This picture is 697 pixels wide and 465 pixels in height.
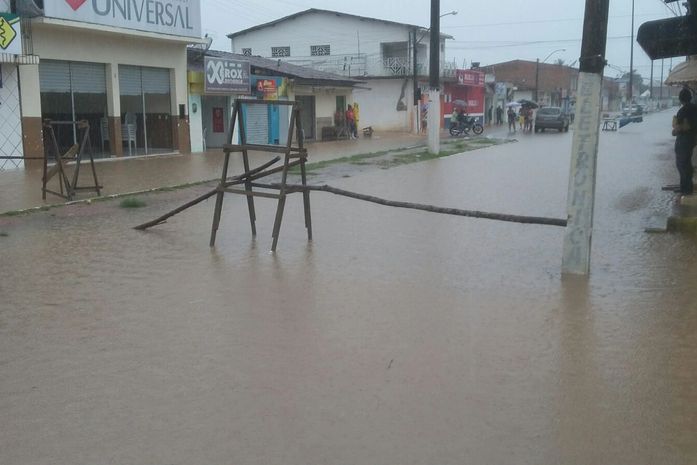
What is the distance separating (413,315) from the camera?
20.6 ft

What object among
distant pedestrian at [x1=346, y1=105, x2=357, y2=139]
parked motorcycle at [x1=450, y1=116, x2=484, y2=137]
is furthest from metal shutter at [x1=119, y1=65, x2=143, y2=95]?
parked motorcycle at [x1=450, y1=116, x2=484, y2=137]

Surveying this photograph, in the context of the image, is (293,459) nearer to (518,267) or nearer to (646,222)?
(518,267)

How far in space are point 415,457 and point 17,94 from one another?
18865 mm

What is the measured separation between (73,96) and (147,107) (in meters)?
3.90

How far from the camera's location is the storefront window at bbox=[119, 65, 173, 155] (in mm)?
24250

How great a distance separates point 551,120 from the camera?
147 ft

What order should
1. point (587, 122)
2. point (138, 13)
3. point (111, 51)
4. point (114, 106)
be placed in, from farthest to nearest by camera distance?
point (114, 106) → point (111, 51) → point (138, 13) → point (587, 122)

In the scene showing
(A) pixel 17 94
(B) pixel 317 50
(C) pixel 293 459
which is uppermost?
(B) pixel 317 50

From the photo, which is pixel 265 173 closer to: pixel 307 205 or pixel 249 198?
pixel 249 198

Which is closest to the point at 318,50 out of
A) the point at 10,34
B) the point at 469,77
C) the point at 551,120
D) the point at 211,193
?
the point at 469,77

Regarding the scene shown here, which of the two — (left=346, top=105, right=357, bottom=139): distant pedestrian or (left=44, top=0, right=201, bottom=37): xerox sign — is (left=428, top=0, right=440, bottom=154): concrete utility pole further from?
(left=346, top=105, right=357, bottom=139): distant pedestrian

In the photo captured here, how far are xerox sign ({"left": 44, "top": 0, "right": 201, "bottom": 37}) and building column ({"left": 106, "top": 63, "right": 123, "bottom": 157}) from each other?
5.09ft

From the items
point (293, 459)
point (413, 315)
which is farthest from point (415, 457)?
point (413, 315)

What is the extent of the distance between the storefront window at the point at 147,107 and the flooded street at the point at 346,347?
14541 millimetres
